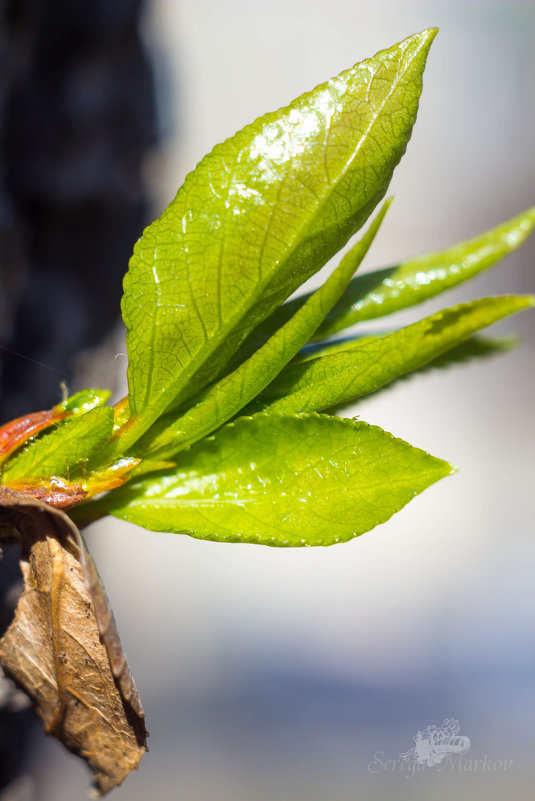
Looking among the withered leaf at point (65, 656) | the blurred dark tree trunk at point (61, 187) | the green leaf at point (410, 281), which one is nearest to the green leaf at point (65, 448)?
the withered leaf at point (65, 656)

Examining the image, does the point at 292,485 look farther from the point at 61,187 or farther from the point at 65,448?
the point at 61,187

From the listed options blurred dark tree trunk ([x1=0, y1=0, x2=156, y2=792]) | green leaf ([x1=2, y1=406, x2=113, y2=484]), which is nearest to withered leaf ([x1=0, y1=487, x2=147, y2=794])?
green leaf ([x1=2, y1=406, x2=113, y2=484])

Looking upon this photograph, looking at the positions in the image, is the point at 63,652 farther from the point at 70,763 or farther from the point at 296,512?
the point at 70,763

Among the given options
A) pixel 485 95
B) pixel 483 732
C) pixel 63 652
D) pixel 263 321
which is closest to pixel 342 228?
pixel 263 321

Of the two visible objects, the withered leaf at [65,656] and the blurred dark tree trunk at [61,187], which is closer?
the withered leaf at [65,656]
